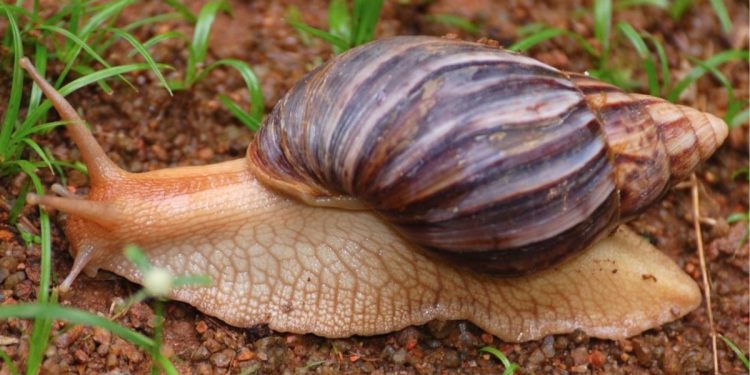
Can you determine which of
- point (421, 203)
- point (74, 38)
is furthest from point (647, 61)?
point (74, 38)

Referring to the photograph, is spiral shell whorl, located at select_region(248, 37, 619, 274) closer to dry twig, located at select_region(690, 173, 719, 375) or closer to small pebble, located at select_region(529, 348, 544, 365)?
small pebble, located at select_region(529, 348, 544, 365)

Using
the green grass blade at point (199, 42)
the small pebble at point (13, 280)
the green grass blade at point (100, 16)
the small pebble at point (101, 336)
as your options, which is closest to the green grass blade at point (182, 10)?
the green grass blade at point (199, 42)

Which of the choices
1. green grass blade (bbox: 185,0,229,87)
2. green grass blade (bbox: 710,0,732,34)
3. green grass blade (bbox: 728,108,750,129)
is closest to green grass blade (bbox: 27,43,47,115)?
green grass blade (bbox: 185,0,229,87)

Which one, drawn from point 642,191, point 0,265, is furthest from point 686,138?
point 0,265

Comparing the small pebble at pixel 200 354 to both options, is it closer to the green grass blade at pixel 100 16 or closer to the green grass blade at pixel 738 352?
the green grass blade at pixel 100 16

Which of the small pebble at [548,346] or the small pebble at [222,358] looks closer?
the small pebble at [222,358]

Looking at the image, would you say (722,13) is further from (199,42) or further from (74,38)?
(74,38)
